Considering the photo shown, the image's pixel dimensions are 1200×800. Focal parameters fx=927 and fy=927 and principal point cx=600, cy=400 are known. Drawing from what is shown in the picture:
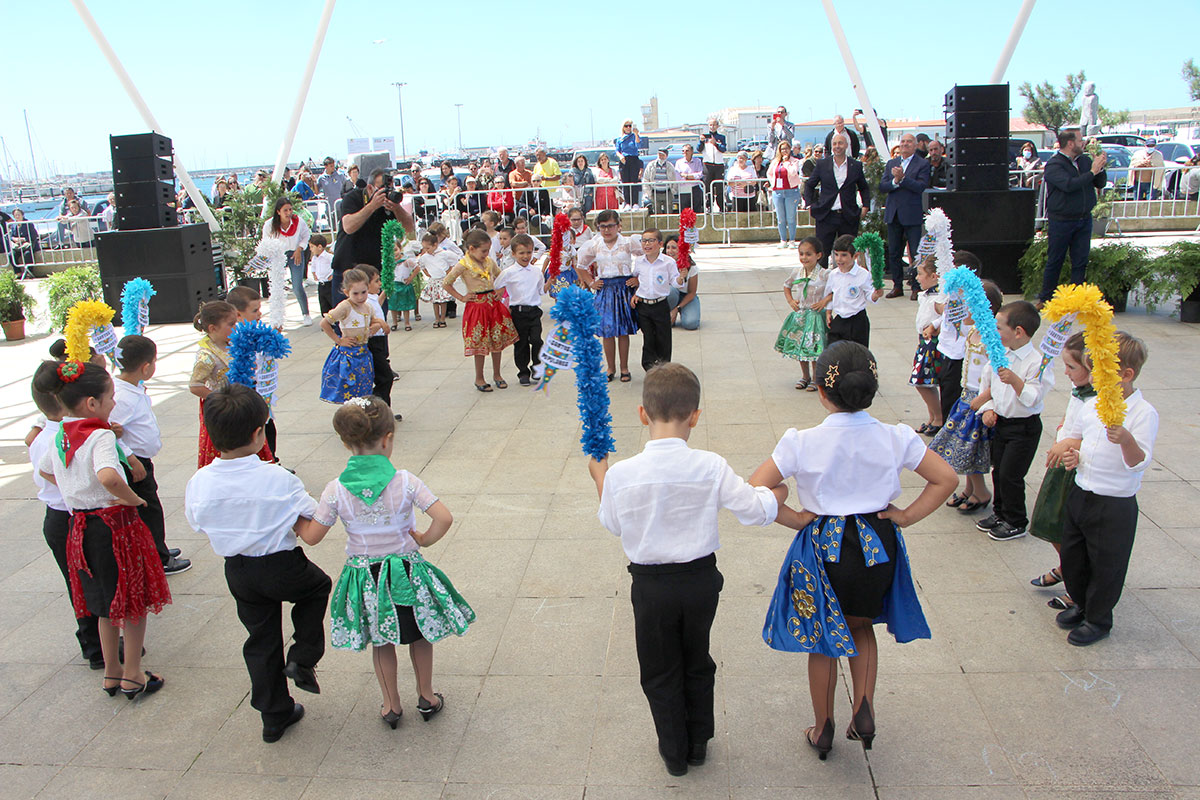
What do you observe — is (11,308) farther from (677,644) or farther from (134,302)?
(677,644)

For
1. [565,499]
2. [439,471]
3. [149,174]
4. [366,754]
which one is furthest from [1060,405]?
[149,174]

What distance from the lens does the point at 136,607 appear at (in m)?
4.12

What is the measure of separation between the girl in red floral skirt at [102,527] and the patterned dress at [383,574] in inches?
43.0

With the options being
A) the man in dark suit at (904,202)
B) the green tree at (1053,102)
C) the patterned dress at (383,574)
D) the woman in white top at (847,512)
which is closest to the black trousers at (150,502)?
the patterned dress at (383,574)

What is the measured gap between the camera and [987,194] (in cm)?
1192

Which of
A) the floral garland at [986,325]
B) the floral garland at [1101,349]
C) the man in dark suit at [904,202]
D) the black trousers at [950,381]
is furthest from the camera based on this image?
the man in dark suit at [904,202]

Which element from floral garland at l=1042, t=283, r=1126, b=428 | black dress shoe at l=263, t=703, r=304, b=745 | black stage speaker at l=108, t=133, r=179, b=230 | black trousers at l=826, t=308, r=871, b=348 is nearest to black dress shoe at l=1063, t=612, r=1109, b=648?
floral garland at l=1042, t=283, r=1126, b=428

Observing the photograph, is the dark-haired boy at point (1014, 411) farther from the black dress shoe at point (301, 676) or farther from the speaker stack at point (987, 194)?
the speaker stack at point (987, 194)

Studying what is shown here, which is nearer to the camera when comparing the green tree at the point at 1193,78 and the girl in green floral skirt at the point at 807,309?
the girl in green floral skirt at the point at 807,309

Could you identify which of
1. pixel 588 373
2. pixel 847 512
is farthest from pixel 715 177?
→ pixel 847 512

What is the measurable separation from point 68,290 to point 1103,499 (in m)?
12.8

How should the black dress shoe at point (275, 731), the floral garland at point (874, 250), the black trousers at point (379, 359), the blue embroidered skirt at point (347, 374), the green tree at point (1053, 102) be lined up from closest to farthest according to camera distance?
1. the black dress shoe at point (275, 731)
2. the blue embroidered skirt at point (347, 374)
3. the black trousers at point (379, 359)
4. the floral garland at point (874, 250)
5. the green tree at point (1053, 102)

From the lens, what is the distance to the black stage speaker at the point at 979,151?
11953 mm

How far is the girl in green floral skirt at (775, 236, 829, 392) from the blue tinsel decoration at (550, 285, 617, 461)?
4.64 metres
